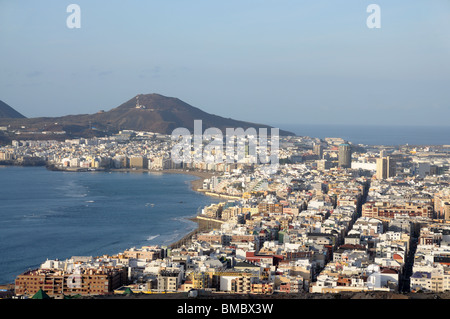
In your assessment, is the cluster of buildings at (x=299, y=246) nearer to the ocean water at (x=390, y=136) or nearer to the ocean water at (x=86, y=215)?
the ocean water at (x=86, y=215)

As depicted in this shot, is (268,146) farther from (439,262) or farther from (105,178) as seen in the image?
(439,262)

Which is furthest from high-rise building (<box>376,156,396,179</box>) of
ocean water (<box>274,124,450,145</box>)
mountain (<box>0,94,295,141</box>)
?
mountain (<box>0,94,295,141</box>)

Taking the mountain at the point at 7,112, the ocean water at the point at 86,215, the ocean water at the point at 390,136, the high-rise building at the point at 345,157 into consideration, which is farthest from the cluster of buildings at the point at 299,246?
the mountain at the point at 7,112

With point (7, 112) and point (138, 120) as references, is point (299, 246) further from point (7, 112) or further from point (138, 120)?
point (7, 112)

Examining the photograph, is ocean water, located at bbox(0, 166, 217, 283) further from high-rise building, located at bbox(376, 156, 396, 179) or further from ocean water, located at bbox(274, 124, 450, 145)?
ocean water, located at bbox(274, 124, 450, 145)

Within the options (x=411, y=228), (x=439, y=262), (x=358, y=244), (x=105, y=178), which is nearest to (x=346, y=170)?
(x=105, y=178)

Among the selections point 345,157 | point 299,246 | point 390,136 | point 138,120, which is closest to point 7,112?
point 138,120
